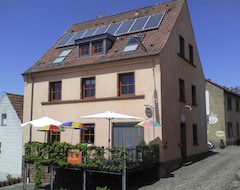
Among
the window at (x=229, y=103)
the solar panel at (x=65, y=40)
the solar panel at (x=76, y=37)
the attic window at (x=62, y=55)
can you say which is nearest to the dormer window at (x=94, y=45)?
the attic window at (x=62, y=55)

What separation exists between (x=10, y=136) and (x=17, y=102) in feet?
9.19

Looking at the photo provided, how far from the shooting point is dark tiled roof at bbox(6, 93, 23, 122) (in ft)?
71.9

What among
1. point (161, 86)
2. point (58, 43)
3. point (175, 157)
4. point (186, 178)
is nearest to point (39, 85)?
point (58, 43)

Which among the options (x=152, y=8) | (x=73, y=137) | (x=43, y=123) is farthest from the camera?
(x=152, y=8)

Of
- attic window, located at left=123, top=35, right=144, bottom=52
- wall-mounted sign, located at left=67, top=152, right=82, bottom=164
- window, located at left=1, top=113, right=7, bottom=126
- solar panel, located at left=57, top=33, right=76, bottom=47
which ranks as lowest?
wall-mounted sign, located at left=67, top=152, right=82, bottom=164

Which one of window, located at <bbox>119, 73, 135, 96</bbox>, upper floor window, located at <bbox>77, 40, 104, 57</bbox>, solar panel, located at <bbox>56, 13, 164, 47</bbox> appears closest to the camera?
window, located at <bbox>119, 73, 135, 96</bbox>

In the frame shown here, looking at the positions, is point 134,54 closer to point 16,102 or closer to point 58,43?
point 58,43

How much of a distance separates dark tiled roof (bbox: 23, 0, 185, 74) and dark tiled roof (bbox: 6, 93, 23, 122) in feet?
12.3

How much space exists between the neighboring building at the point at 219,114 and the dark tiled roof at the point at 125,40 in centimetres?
1349

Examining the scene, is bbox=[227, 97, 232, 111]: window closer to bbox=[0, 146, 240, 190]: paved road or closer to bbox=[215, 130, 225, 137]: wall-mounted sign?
bbox=[215, 130, 225, 137]: wall-mounted sign

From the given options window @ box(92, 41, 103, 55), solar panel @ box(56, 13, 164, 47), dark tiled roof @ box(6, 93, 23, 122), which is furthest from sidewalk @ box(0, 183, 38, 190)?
solar panel @ box(56, 13, 164, 47)

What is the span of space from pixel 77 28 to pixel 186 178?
14.9 m

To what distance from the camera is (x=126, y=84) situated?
16.3m

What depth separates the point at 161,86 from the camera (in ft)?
49.5
